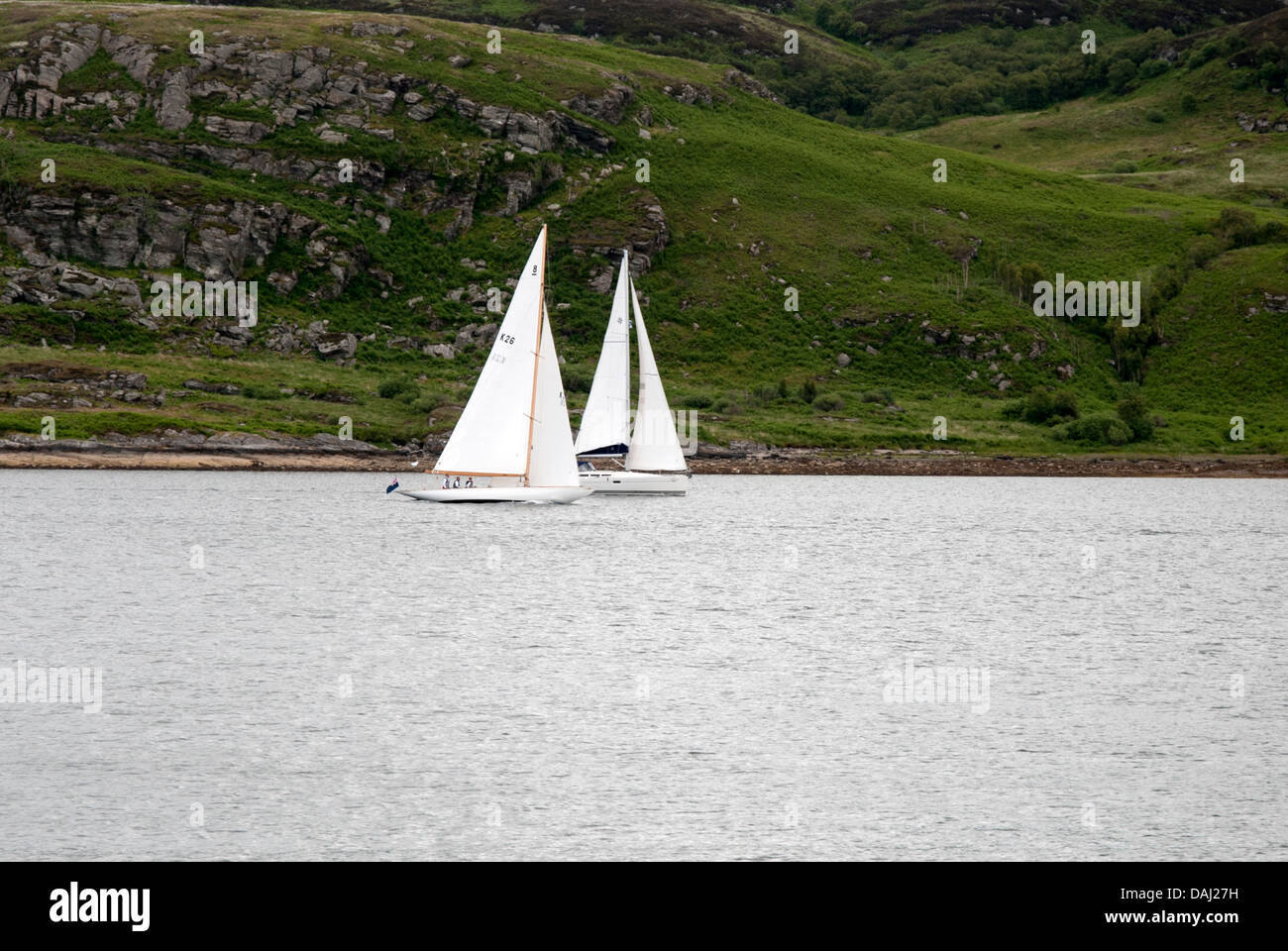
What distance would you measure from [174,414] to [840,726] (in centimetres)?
10205

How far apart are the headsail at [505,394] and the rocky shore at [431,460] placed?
3470 centimetres

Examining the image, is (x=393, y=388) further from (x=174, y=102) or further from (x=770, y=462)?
(x=174, y=102)

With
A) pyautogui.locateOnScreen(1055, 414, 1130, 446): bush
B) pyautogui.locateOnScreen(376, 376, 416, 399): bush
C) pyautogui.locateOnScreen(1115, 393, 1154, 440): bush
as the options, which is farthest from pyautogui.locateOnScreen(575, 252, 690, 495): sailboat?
pyautogui.locateOnScreen(1115, 393, 1154, 440): bush

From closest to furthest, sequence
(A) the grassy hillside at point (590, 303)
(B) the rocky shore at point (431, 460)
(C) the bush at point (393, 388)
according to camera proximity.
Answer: (B) the rocky shore at point (431, 460) < (C) the bush at point (393, 388) < (A) the grassy hillside at point (590, 303)

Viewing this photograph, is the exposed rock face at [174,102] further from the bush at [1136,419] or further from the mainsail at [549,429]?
the bush at [1136,419]

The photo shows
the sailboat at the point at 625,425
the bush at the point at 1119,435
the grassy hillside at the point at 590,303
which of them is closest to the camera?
the sailboat at the point at 625,425

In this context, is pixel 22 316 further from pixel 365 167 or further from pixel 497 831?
pixel 497 831

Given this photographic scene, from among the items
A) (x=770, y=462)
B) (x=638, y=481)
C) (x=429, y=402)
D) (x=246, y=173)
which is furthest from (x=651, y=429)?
(x=246, y=173)

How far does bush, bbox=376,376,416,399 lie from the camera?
14162 cm

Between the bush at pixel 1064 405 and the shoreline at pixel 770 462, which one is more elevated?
the bush at pixel 1064 405

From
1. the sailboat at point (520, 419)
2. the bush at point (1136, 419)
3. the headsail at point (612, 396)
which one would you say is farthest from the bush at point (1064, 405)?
the sailboat at point (520, 419)

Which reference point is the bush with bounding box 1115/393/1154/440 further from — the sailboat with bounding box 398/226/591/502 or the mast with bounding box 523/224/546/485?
the mast with bounding box 523/224/546/485

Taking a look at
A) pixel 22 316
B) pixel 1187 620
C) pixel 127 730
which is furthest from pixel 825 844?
pixel 22 316

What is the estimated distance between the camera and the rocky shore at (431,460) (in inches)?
4621
